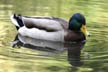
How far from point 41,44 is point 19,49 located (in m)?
0.83

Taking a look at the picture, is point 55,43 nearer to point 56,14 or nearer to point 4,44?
point 4,44

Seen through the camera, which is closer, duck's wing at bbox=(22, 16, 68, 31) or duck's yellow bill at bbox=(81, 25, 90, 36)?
duck's wing at bbox=(22, 16, 68, 31)

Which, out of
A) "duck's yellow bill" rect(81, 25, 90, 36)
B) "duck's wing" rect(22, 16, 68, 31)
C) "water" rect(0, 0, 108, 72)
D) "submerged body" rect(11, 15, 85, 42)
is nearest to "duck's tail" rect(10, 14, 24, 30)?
"water" rect(0, 0, 108, 72)

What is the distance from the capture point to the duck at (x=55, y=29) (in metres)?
9.51

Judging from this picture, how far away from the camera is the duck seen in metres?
9.51

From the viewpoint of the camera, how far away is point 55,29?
9477mm

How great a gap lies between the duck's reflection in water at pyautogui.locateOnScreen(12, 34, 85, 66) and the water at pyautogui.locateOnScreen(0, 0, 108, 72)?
0.13 meters

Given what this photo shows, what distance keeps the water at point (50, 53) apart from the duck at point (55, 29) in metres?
0.24

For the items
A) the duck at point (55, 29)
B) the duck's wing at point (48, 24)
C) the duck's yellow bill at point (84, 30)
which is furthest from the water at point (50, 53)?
the duck's wing at point (48, 24)

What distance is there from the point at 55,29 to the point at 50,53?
3.93ft

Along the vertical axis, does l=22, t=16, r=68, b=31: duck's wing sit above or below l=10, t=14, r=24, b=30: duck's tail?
above

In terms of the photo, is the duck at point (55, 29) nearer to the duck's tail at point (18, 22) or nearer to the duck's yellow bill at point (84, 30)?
the duck's yellow bill at point (84, 30)

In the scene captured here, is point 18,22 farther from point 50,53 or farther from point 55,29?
point 50,53

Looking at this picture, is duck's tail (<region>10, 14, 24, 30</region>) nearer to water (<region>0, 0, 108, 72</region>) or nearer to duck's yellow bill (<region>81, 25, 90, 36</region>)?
water (<region>0, 0, 108, 72</region>)
